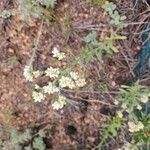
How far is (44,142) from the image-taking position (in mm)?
2779

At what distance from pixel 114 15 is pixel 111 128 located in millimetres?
607

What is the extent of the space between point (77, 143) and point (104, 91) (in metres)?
0.40

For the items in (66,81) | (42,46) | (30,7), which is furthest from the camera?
(42,46)

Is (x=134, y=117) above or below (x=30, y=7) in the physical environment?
below

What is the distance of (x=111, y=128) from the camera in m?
2.45

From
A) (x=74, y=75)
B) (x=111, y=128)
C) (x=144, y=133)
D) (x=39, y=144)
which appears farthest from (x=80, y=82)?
(x=39, y=144)

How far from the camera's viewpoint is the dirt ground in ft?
8.40

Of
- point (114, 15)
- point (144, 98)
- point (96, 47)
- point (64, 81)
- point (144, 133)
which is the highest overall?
Result: point (114, 15)

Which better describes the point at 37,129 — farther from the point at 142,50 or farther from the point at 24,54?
the point at 142,50

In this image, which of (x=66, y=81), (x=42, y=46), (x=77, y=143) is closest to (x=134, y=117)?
(x=66, y=81)

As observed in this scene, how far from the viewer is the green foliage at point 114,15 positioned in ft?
7.89

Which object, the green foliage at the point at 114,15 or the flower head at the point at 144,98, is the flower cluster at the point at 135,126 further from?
the green foliage at the point at 114,15

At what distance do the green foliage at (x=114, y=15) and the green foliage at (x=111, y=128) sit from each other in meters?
0.50

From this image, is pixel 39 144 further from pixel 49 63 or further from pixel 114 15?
pixel 114 15
